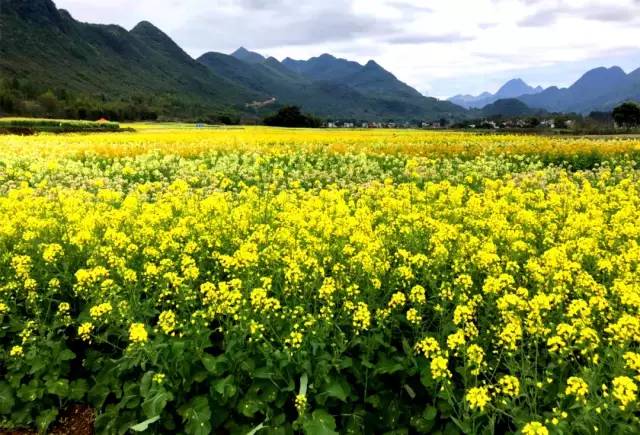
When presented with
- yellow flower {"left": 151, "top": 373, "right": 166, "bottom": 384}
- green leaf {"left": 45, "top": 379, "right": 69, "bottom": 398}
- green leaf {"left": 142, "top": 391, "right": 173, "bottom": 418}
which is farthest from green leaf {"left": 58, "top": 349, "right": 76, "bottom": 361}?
yellow flower {"left": 151, "top": 373, "right": 166, "bottom": 384}

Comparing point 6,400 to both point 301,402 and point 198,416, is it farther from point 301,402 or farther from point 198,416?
point 301,402

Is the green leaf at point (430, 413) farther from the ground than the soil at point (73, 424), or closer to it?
farther from the ground

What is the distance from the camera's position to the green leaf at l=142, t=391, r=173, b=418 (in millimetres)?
4566

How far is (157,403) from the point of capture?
461cm

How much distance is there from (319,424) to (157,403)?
5.29 ft

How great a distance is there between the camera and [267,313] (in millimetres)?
5434

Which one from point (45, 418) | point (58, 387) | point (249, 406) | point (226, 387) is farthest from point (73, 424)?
point (249, 406)

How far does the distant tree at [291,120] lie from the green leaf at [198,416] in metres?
95.1

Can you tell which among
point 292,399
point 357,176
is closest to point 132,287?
point 292,399

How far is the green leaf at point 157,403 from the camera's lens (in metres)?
4.57

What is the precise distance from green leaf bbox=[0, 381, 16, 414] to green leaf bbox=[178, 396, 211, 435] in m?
2.23

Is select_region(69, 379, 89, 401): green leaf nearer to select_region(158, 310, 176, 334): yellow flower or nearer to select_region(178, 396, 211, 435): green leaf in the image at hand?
select_region(178, 396, 211, 435): green leaf

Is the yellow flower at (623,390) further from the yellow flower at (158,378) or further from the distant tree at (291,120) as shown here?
the distant tree at (291,120)

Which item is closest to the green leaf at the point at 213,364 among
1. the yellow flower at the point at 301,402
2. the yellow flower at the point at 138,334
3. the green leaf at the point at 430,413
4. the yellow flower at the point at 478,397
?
the yellow flower at the point at 138,334
